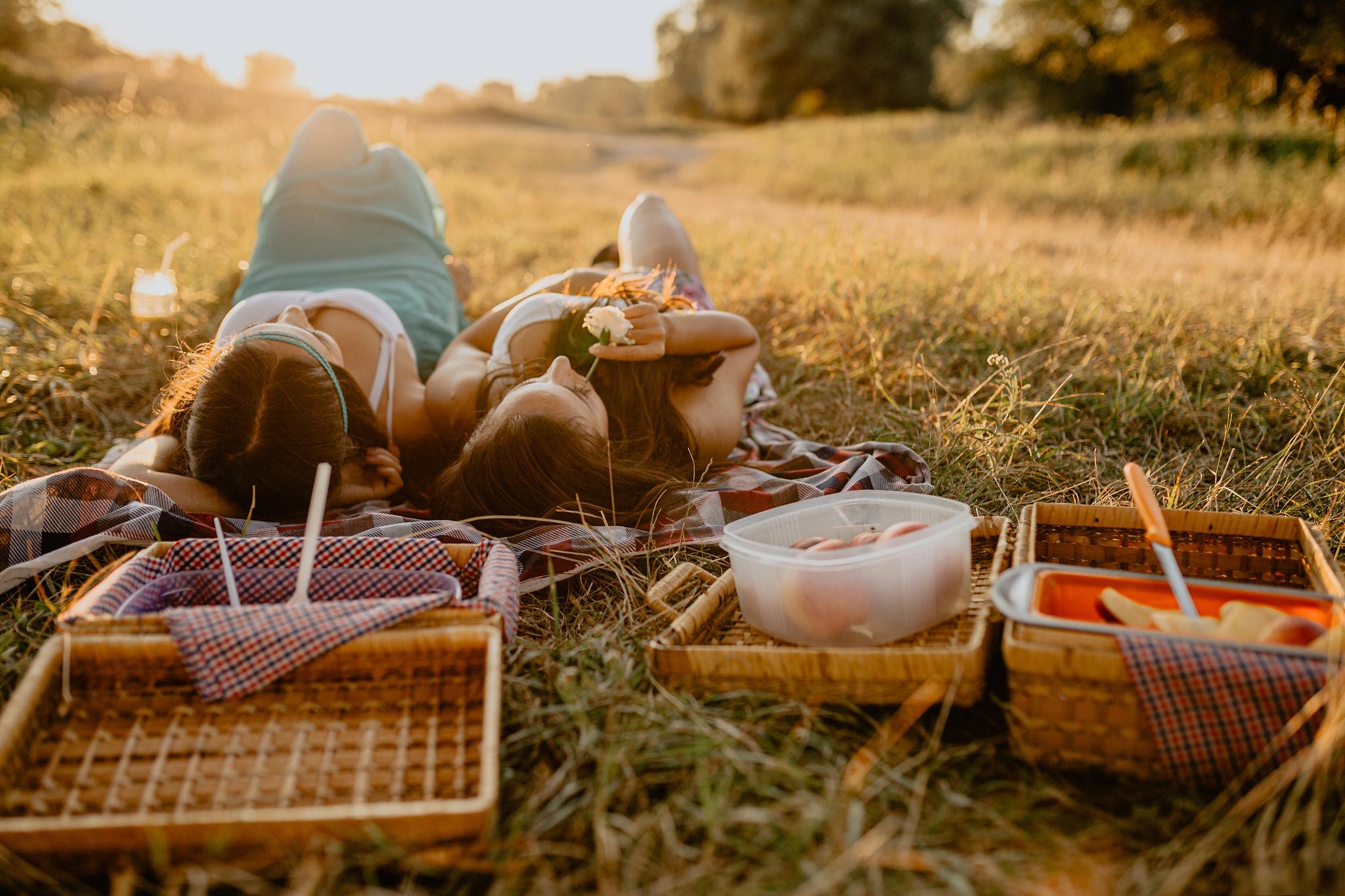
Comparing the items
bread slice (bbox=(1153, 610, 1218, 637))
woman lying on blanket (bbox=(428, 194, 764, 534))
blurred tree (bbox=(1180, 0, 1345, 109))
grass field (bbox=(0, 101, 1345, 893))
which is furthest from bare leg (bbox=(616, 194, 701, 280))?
blurred tree (bbox=(1180, 0, 1345, 109))

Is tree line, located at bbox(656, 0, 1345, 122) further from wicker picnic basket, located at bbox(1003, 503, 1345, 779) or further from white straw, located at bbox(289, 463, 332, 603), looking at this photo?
white straw, located at bbox(289, 463, 332, 603)

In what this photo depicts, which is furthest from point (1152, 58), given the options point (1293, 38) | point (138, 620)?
point (138, 620)

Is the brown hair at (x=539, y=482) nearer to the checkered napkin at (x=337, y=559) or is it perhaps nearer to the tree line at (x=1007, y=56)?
the checkered napkin at (x=337, y=559)

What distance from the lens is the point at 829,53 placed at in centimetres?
2605

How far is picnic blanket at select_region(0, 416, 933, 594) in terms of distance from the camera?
1.80 meters

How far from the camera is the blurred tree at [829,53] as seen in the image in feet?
84.8

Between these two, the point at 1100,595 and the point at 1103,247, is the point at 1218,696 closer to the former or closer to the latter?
the point at 1100,595

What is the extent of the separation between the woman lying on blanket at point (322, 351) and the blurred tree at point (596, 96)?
135 feet

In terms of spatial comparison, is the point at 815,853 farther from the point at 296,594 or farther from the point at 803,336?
the point at 803,336

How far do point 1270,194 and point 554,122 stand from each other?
21238 millimetres

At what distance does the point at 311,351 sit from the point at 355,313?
62 centimetres

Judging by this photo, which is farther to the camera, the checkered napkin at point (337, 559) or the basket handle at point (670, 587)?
the basket handle at point (670, 587)

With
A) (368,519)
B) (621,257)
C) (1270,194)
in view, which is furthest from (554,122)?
(368,519)

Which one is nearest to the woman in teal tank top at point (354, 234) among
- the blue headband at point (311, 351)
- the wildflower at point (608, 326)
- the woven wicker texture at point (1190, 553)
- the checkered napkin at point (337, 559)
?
the blue headband at point (311, 351)
